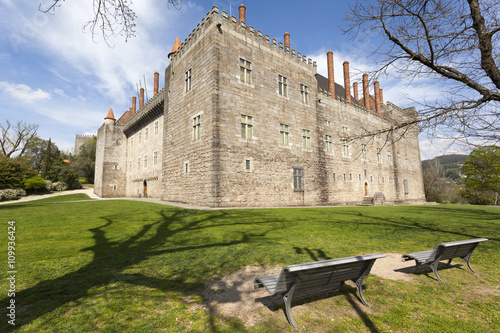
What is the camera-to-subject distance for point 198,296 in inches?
147

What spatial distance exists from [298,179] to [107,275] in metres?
16.4

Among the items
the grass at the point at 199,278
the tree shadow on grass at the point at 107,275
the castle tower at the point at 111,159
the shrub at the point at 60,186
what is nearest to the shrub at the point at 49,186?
the shrub at the point at 60,186

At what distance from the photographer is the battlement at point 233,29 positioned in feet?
52.5

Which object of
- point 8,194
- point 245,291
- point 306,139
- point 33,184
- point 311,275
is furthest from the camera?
point 33,184

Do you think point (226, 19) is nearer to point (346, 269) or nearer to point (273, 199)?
point (273, 199)

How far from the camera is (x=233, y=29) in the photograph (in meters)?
16.6

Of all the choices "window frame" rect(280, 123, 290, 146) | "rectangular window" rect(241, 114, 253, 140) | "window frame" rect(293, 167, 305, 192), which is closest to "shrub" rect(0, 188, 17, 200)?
"rectangular window" rect(241, 114, 253, 140)

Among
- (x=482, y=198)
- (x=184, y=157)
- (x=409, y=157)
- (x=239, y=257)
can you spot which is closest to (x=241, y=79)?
(x=184, y=157)

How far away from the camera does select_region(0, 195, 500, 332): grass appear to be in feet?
9.97

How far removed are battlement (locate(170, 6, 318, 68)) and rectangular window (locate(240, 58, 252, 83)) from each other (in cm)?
222

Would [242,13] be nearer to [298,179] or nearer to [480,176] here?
[298,179]

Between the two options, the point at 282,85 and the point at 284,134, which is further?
the point at 282,85

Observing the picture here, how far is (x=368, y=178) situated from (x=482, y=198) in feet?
69.6

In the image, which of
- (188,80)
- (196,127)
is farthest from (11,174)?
(196,127)
